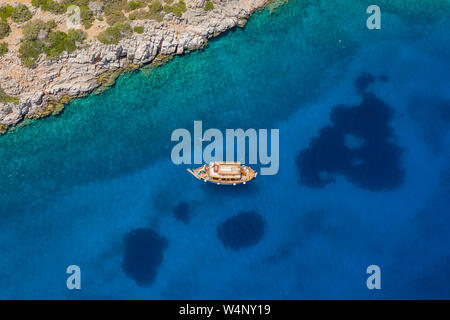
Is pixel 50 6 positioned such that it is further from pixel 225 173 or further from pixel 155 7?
pixel 225 173

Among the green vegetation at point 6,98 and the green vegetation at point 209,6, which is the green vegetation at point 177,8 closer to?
the green vegetation at point 209,6

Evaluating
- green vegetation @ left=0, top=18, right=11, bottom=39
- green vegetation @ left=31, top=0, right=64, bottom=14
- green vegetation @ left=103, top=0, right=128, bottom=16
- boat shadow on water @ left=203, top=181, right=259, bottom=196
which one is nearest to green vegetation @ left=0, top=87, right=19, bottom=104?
green vegetation @ left=0, top=18, right=11, bottom=39

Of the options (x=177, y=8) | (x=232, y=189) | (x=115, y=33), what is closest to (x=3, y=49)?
(x=115, y=33)

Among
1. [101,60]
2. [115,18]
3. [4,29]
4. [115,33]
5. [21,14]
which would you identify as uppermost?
[21,14]

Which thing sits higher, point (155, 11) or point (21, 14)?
point (155, 11)

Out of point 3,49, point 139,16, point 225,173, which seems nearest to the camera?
point 3,49

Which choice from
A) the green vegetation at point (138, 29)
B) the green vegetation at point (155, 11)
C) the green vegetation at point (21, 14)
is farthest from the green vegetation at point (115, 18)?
the green vegetation at point (21, 14)

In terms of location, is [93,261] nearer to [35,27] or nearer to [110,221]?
[110,221]
